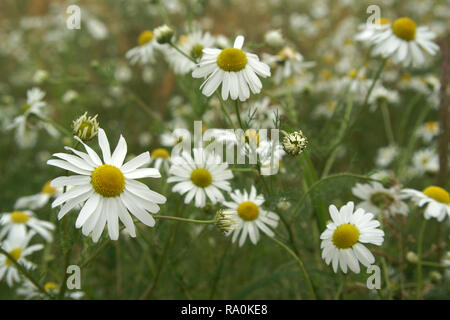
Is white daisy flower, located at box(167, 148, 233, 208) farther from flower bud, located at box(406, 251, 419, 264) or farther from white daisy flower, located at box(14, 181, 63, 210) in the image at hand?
white daisy flower, located at box(14, 181, 63, 210)

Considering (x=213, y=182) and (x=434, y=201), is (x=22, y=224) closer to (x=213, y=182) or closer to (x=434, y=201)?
(x=213, y=182)

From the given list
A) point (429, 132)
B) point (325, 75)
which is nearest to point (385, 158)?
point (429, 132)

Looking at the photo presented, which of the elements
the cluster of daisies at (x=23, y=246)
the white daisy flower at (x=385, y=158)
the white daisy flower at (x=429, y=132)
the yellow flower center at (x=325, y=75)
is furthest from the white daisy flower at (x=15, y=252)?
the yellow flower center at (x=325, y=75)

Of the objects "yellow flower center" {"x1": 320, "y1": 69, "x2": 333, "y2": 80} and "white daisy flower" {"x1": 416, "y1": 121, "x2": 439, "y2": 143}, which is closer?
"white daisy flower" {"x1": 416, "y1": 121, "x2": 439, "y2": 143}

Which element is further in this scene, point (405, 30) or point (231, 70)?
point (405, 30)

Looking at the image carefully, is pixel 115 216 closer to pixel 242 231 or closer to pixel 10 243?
pixel 242 231

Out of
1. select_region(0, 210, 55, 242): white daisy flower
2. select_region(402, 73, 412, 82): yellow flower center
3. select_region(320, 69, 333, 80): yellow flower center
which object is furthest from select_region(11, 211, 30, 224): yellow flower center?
select_region(402, 73, 412, 82): yellow flower center
